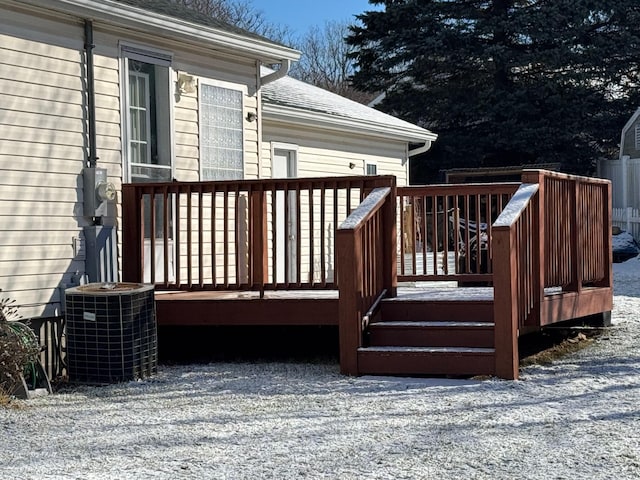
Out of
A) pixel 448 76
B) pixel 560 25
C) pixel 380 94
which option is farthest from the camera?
pixel 380 94

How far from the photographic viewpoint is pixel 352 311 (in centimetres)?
649

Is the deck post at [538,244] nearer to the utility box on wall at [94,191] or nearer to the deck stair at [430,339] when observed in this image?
the deck stair at [430,339]

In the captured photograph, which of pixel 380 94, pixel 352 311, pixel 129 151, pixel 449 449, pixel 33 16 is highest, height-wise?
pixel 380 94

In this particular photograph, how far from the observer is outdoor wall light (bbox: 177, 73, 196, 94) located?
820 cm

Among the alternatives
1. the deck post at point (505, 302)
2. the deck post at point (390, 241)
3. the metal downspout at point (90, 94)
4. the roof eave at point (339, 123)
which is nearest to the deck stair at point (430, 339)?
the deck post at point (505, 302)

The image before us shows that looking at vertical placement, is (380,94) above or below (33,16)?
above

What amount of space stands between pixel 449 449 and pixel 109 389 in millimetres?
2750

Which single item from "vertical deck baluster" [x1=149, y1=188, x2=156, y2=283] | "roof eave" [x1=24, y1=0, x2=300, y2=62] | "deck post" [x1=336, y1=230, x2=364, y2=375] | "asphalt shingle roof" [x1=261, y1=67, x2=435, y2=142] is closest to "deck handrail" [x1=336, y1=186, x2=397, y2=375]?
"deck post" [x1=336, y1=230, x2=364, y2=375]

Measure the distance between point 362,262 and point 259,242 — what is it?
101 cm

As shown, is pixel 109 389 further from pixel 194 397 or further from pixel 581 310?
pixel 581 310

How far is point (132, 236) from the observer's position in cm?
757

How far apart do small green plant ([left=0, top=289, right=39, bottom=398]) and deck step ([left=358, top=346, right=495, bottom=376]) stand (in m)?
2.28

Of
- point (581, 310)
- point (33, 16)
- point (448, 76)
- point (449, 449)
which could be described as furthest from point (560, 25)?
point (449, 449)

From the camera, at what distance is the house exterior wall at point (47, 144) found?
21.9 feet
